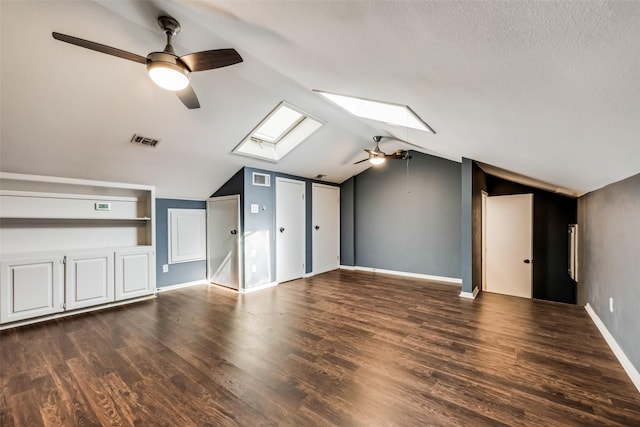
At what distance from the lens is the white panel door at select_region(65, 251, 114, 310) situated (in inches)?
136

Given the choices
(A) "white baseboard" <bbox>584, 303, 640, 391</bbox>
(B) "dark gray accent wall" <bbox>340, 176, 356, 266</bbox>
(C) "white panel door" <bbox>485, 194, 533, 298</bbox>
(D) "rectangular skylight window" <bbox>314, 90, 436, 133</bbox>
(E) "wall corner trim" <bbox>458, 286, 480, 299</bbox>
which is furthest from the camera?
(B) "dark gray accent wall" <bbox>340, 176, 356, 266</bbox>

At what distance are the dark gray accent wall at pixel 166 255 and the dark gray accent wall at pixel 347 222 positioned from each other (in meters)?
3.49

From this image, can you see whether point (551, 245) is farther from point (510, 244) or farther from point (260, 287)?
point (260, 287)

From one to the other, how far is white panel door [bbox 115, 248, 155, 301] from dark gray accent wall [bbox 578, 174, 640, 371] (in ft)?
18.4

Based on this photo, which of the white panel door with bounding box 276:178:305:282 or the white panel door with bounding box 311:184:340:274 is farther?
the white panel door with bounding box 311:184:340:274

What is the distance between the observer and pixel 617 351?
239 cm

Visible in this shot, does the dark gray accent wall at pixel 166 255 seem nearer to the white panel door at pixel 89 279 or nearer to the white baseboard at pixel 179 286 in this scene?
the white baseboard at pixel 179 286

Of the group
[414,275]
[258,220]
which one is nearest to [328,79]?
[258,220]

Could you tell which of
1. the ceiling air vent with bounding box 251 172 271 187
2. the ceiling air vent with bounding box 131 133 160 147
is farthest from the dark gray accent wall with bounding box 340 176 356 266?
the ceiling air vent with bounding box 131 133 160 147

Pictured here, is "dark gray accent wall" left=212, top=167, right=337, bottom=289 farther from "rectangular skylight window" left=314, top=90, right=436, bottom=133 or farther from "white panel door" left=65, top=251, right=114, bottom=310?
"rectangular skylight window" left=314, top=90, right=436, bottom=133

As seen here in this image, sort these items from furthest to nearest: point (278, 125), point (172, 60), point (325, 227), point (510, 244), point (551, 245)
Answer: point (325, 227) → point (510, 244) → point (551, 245) → point (278, 125) → point (172, 60)

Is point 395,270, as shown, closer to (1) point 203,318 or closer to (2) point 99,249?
(1) point 203,318

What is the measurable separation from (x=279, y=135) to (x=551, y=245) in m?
5.51

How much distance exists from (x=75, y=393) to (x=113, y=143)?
8.71ft
